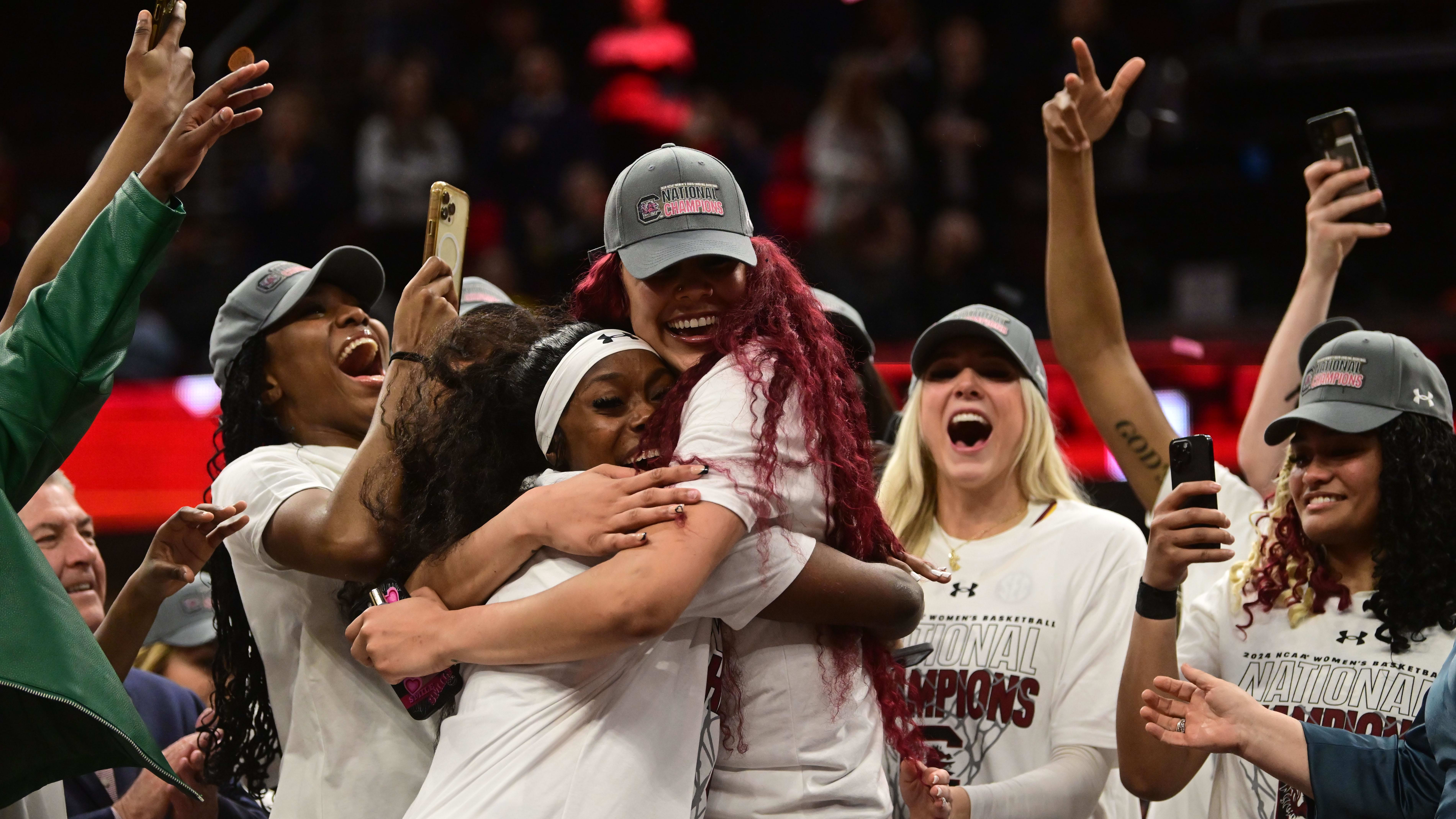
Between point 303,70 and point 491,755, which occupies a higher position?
point 303,70

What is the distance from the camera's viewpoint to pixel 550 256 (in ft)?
26.8

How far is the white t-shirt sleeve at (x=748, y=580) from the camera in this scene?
206cm

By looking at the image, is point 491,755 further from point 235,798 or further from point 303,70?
point 303,70

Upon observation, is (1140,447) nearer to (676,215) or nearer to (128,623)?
(676,215)

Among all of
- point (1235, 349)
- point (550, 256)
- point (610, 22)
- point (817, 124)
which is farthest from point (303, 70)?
point (1235, 349)

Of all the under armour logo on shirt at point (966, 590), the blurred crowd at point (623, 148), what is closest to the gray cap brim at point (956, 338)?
the under armour logo on shirt at point (966, 590)

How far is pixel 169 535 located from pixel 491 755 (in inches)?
34.1

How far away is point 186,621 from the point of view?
12.8ft

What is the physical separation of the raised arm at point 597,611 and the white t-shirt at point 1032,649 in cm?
107

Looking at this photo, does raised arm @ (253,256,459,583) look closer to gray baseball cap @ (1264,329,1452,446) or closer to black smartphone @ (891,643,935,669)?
black smartphone @ (891,643,935,669)

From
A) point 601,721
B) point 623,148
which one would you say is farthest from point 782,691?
point 623,148

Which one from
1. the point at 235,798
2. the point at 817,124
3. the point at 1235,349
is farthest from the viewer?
the point at 817,124

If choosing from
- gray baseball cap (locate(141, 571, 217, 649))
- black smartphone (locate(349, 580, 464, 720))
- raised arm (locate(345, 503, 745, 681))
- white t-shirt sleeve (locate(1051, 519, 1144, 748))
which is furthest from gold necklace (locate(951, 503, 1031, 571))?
gray baseball cap (locate(141, 571, 217, 649))

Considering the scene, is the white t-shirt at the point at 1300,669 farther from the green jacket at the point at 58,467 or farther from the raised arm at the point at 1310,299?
the green jacket at the point at 58,467
